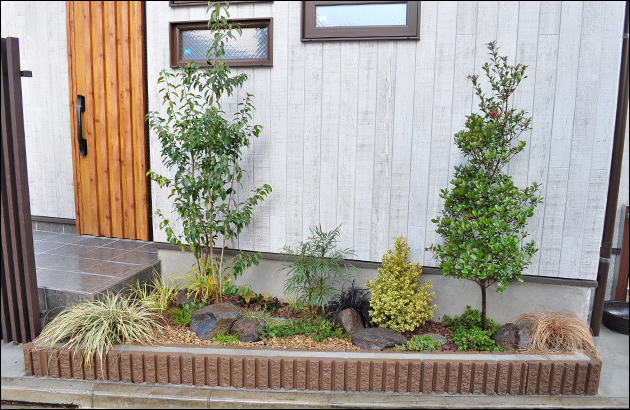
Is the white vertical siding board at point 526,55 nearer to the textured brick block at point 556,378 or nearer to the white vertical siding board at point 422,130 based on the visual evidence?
the white vertical siding board at point 422,130

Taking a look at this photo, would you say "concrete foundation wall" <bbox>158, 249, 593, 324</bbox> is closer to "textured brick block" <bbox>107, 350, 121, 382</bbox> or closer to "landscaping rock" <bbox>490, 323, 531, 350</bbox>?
"landscaping rock" <bbox>490, 323, 531, 350</bbox>

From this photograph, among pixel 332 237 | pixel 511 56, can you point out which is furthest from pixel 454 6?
pixel 332 237

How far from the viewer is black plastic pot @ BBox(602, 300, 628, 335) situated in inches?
164

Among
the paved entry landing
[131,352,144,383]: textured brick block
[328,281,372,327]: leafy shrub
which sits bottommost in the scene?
[131,352,144,383]: textured brick block

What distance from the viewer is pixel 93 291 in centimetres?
380

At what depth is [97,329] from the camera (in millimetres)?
3377

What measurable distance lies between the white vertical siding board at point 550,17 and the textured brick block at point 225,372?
3.47m

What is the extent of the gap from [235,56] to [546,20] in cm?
263

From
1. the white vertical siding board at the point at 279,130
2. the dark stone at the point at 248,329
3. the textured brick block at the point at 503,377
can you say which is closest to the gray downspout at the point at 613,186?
the textured brick block at the point at 503,377

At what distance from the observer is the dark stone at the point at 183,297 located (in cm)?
414

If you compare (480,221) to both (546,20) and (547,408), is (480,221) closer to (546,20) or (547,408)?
(547,408)

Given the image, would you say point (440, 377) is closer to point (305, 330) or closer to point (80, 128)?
point (305, 330)

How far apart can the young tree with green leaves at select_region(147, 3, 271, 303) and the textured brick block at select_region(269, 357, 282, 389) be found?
1021 millimetres

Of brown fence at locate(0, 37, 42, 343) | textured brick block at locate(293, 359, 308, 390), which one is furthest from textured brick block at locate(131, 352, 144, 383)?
textured brick block at locate(293, 359, 308, 390)
